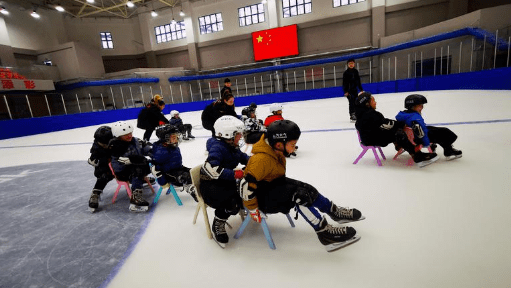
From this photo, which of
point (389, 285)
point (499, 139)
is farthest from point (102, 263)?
point (499, 139)

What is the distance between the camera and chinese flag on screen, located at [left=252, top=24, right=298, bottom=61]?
59.6 feet

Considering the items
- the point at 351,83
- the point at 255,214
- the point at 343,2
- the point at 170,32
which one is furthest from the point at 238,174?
the point at 170,32

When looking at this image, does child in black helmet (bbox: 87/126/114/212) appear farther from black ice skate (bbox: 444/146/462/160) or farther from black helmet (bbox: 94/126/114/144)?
black ice skate (bbox: 444/146/462/160)

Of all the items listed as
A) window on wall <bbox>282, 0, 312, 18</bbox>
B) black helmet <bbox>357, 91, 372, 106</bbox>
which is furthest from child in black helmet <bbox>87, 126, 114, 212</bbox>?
window on wall <bbox>282, 0, 312, 18</bbox>

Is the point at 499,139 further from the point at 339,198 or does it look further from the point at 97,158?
the point at 97,158

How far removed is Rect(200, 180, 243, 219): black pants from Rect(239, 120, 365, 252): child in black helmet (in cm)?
18

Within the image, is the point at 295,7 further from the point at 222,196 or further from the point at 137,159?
the point at 222,196

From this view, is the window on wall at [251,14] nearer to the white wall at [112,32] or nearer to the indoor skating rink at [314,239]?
the white wall at [112,32]

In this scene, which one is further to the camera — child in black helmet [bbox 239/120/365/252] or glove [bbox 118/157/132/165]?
glove [bbox 118/157/132/165]

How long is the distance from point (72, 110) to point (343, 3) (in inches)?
770

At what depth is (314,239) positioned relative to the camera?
1.87m

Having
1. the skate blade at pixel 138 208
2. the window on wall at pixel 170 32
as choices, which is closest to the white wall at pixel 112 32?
the window on wall at pixel 170 32

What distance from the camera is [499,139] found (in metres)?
3.57

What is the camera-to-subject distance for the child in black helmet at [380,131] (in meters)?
2.89
